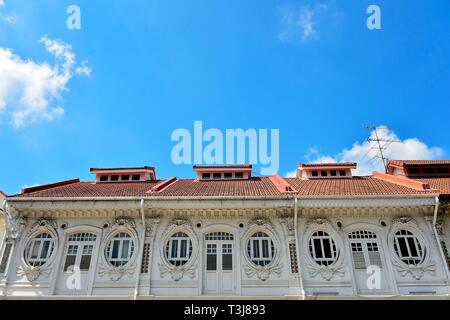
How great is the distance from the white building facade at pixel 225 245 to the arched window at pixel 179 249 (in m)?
0.04

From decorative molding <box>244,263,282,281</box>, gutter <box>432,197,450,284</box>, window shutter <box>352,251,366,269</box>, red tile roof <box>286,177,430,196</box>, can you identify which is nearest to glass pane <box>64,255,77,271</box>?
decorative molding <box>244,263,282,281</box>

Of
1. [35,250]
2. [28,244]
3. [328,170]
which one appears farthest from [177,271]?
[328,170]

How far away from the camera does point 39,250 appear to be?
15.3m

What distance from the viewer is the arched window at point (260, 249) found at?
14.9 metres

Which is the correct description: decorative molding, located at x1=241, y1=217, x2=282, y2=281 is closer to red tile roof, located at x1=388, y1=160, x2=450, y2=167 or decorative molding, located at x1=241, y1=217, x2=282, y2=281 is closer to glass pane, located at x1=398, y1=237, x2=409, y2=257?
glass pane, located at x1=398, y1=237, x2=409, y2=257

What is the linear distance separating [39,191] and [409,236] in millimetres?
17965

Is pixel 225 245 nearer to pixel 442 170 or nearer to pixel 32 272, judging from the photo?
pixel 32 272

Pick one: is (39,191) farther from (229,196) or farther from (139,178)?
(229,196)

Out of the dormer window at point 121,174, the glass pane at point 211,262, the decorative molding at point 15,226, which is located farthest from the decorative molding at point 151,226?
the dormer window at point 121,174

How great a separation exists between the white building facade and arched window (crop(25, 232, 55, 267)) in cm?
4

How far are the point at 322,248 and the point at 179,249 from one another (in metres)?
6.26

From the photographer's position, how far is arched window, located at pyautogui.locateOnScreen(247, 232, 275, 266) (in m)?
14.9

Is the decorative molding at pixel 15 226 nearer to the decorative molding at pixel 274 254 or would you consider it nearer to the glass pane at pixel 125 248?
the glass pane at pixel 125 248
